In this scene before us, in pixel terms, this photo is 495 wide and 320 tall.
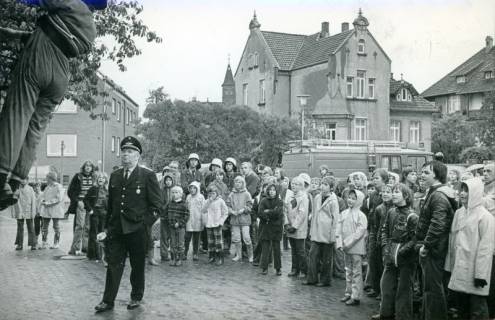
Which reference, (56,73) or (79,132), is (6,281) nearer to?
(56,73)

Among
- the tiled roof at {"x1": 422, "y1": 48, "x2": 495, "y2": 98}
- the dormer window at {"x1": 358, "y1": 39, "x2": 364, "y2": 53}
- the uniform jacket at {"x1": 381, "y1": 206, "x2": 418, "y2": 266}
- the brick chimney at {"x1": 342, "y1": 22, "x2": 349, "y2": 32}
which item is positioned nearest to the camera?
the uniform jacket at {"x1": 381, "y1": 206, "x2": 418, "y2": 266}

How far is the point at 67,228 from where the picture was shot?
68.6 feet

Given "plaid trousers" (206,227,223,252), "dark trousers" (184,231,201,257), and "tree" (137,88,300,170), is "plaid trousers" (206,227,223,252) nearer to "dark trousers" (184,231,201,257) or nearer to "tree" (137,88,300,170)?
"dark trousers" (184,231,201,257)

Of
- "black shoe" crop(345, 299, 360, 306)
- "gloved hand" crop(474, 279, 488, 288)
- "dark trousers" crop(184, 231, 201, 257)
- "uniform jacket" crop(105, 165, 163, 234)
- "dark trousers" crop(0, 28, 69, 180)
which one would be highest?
"dark trousers" crop(0, 28, 69, 180)

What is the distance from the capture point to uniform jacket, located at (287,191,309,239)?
1146cm

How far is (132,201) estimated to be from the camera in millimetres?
7910

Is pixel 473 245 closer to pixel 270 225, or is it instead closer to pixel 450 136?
pixel 270 225

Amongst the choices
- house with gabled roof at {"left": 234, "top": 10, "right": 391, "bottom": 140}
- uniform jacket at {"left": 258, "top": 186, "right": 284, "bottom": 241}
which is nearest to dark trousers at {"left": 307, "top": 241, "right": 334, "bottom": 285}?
uniform jacket at {"left": 258, "top": 186, "right": 284, "bottom": 241}

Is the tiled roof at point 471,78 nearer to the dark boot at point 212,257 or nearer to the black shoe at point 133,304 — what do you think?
the black shoe at point 133,304

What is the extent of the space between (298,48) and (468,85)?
24.2 m

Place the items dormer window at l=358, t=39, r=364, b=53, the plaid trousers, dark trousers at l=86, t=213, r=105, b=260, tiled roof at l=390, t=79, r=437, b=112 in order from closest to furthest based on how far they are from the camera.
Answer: dark trousers at l=86, t=213, r=105, b=260
the plaid trousers
dormer window at l=358, t=39, r=364, b=53
tiled roof at l=390, t=79, r=437, b=112

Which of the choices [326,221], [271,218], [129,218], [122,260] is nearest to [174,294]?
[122,260]

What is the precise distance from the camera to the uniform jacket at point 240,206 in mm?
13312

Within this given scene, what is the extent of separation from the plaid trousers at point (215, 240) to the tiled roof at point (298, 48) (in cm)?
3161
